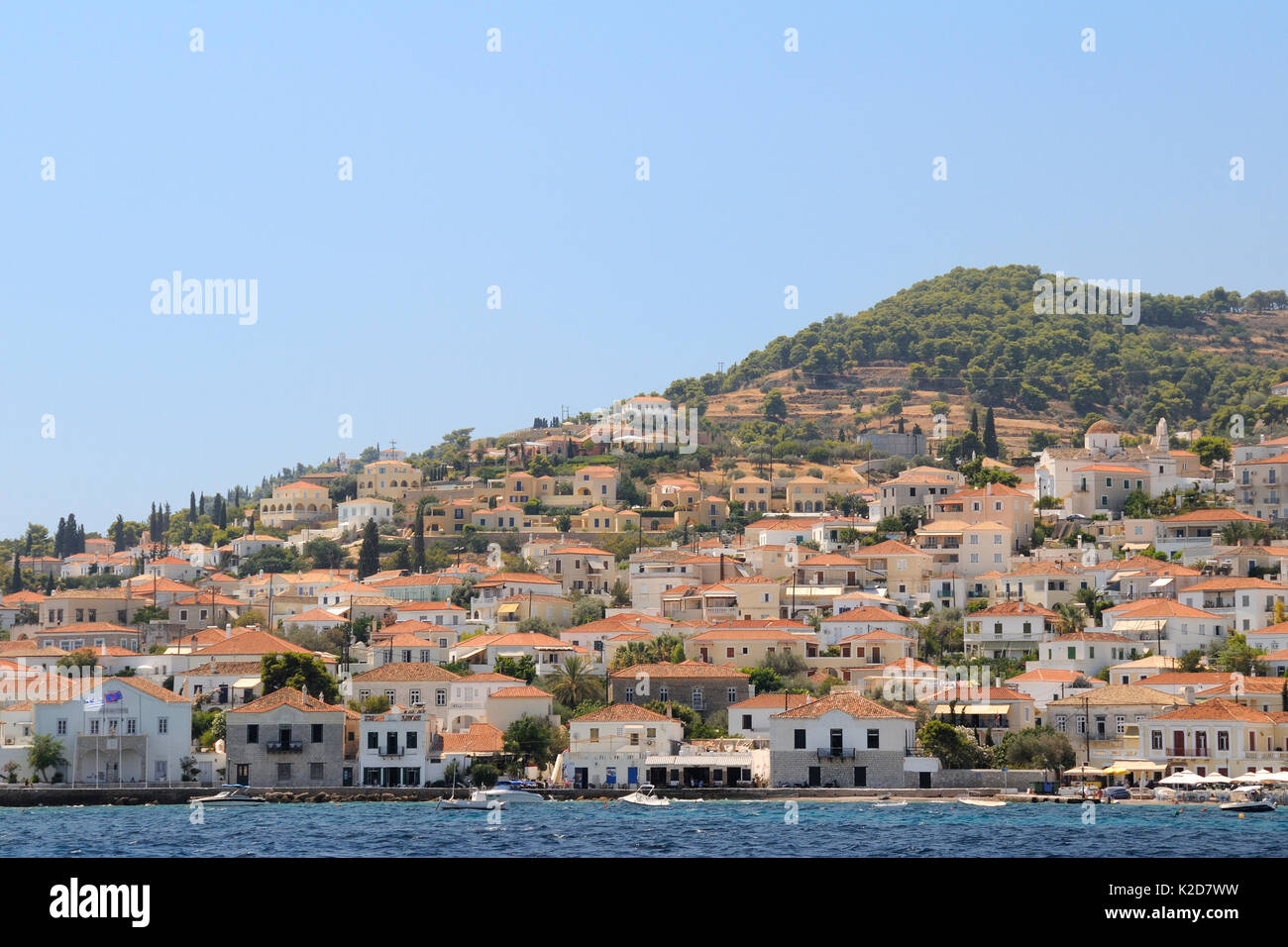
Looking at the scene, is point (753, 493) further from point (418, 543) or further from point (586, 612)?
point (586, 612)

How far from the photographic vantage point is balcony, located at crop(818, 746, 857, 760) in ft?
184

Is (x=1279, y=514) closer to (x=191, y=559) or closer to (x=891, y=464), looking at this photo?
(x=891, y=464)

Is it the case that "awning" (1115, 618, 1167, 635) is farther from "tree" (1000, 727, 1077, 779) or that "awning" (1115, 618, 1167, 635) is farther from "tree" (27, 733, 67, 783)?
"tree" (27, 733, 67, 783)

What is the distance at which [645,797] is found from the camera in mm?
54844

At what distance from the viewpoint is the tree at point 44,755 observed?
57938 mm

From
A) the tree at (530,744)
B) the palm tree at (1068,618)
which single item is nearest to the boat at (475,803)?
the tree at (530,744)

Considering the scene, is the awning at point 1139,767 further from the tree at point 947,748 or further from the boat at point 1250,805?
the tree at point 947,748

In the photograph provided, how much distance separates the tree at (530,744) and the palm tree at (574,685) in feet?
16.3

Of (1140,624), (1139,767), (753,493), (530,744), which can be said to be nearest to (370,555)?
(753,493)

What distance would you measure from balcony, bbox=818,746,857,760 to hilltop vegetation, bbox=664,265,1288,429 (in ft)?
326

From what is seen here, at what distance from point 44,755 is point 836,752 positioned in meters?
26.6

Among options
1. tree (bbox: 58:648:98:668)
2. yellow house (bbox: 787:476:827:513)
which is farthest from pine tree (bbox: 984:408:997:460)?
tree (bbox: 58:648:98:668)

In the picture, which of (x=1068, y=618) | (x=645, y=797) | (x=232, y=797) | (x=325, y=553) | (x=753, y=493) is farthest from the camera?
(x=753, y=493)

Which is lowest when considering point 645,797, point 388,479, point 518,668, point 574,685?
point 645,797
